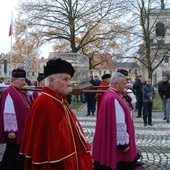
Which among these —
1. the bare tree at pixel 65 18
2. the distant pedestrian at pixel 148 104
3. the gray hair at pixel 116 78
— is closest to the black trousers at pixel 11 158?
the gray hair at pixel 116 78

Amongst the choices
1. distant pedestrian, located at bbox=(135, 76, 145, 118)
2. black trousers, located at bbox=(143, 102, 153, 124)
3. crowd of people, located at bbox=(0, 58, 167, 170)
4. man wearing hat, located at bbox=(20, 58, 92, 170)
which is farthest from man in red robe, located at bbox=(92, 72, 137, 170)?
distant pedestrian, located at bbox=(135, 76, 145, 118)

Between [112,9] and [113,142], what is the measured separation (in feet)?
82.6

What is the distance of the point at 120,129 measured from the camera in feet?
15.3

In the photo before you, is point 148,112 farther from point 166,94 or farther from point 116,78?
point 116,78

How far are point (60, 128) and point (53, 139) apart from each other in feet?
0.44

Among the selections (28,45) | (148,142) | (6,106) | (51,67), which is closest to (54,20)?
(28,45)

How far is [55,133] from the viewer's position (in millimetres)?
3305

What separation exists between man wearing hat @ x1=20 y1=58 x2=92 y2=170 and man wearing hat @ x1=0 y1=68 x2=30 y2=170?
188 centimetres

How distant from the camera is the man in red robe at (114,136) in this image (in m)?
4.66

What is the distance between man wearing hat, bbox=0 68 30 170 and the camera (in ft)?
17.9

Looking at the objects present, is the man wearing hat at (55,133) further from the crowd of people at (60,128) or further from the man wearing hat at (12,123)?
the man wearing hat at (12,123)

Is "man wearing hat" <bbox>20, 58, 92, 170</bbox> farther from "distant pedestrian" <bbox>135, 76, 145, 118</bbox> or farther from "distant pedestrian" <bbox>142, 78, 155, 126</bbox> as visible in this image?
"distant pedestrian" <bbox>135, 76, 145, 118</bbox>

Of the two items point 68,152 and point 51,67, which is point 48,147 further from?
point 51,67

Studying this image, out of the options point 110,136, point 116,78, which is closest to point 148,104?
point 116,78
